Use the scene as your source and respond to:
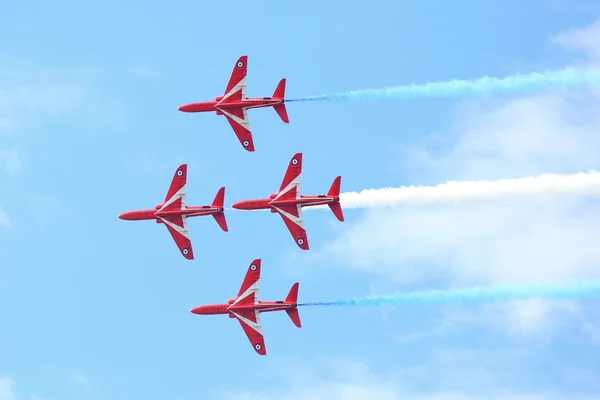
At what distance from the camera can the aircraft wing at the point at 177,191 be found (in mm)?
160750

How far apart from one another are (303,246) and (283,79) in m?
13.2

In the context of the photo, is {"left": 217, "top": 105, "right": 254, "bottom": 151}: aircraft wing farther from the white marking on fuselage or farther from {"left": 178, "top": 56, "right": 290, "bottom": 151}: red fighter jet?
the white marking on fuselage

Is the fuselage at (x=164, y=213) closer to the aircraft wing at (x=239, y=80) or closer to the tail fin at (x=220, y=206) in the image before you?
the tail fin at (x=220, y=206)

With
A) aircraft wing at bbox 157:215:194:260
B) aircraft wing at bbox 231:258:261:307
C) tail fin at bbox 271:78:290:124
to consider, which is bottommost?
aircraft wing at bbox 231:258:261:307

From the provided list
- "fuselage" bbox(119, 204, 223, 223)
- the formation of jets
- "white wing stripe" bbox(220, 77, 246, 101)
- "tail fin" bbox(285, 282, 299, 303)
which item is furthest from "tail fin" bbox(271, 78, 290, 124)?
"tail fin" bbox(285, 282, 299, 303)

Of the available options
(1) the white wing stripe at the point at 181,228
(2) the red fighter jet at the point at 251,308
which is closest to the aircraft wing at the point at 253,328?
(2) the red fighter jet at the point at 251,308

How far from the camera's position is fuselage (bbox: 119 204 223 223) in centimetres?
15838

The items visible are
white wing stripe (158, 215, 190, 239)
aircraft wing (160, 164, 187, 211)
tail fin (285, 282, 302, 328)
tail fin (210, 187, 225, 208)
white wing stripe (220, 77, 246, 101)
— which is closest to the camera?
tail fin (285, 282, 302, 328)

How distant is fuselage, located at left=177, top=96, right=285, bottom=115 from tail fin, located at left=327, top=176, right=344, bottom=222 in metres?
8.19

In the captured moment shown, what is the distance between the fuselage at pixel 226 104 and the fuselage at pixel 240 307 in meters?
15.6

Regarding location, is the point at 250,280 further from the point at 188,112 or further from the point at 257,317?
the point at 188,112

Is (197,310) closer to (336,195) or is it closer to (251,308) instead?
Answer: (251,308)

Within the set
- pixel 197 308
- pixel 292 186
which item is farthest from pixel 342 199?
pixel 197 308

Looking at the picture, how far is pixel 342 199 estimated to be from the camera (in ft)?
517
